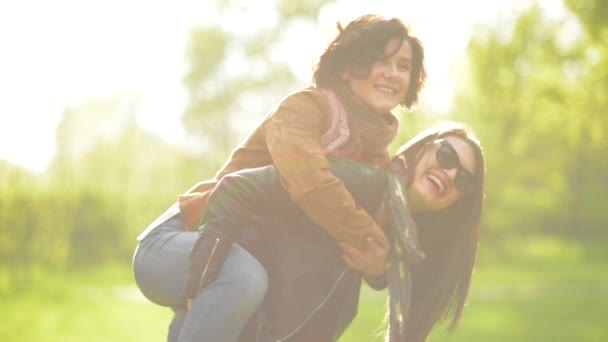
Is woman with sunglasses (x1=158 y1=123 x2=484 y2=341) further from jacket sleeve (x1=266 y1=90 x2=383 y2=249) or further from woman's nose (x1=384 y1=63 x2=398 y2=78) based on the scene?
woman's nose (x1=384 y1=63 x2=398 y2=78)

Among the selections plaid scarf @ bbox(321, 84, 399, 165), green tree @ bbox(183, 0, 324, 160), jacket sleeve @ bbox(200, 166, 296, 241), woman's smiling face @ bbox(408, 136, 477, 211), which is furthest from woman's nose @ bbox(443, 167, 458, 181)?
green tree @ bbox(183, 0, 324, 160)

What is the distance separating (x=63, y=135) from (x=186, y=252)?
3098cm

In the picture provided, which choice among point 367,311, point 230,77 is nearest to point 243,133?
point 230,77

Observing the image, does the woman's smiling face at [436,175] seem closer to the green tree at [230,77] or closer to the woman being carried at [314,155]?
the woman being carried at [314,155]

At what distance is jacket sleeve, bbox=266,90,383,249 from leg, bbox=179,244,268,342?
0.30 m

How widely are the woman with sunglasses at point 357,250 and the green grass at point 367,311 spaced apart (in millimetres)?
5744

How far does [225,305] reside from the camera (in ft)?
9.74

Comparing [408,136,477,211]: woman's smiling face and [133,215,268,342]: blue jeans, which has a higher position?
[408,136,477,211]: woman's smiling face

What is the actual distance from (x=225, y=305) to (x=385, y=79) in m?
1.04

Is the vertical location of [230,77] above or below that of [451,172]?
above

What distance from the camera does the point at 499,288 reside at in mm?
17266

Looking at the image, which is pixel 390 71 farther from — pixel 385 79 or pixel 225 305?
pixel 225 305

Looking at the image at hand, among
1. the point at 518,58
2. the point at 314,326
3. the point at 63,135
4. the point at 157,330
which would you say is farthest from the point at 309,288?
the point at 63,135

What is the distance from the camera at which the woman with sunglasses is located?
120 inches
